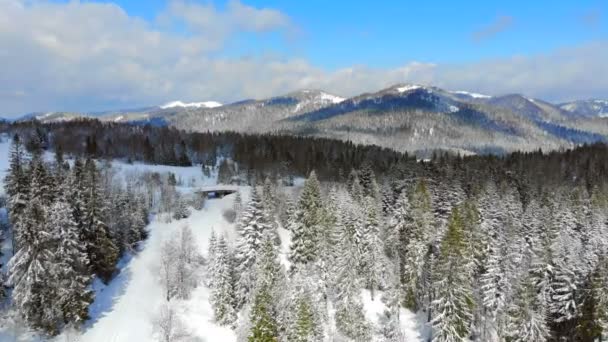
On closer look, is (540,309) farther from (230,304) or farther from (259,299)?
(230,304)

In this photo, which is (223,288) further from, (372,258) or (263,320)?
(372,258)

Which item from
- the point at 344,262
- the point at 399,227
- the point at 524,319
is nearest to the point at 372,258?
the point at 399,227

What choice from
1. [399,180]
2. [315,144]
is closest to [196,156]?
[315,144]

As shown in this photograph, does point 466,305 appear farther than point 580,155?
No

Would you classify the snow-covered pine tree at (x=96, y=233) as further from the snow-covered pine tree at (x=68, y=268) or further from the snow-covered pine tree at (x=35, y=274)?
the snow-covered pine tree at (x=35, y=274)

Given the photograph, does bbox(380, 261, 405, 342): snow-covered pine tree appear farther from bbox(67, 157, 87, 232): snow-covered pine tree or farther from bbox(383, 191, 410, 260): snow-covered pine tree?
bbox(67, 157, 87, 232): snow-covered pine tree

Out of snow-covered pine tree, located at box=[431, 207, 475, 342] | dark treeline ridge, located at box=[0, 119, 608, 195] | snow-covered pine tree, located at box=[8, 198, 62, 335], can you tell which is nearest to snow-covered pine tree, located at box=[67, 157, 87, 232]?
snow-covered pine tree, located at box=[8, 198, 62, 335]
